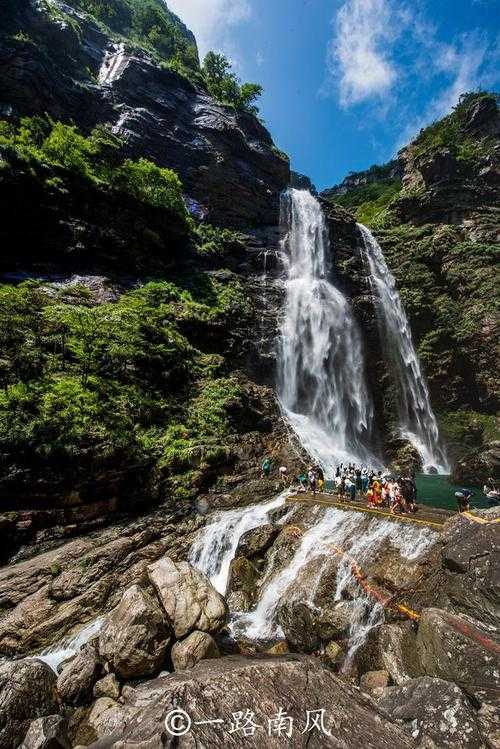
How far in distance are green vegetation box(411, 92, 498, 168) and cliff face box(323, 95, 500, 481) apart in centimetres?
13

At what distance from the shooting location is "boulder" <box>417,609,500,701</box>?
544 centimetres

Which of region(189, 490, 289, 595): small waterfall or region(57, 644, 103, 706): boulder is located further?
region(189, 490, 289, 595): small waterfall

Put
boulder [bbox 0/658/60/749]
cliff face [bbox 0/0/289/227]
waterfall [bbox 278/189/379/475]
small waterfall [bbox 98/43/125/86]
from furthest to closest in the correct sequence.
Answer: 1. small waterfall [bbox 98/43/125/86]
2. cliff face [bbox 0/0/289/227]
3. waterfall [bbox 278/189/379/475]
4. boulder [bbox 0/658/60/749]

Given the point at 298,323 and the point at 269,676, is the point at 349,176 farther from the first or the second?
the point at 269,676

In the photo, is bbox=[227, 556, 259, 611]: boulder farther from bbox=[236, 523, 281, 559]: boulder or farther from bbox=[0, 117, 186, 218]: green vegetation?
bbox=[0, 117, 186, 218]: green vegetation

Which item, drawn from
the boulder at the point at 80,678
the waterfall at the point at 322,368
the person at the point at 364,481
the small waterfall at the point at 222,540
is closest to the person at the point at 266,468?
the small waterfall at the point at 222,540

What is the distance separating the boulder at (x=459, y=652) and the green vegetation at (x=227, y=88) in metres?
49.1

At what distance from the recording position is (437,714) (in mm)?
4691

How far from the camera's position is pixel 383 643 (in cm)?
713

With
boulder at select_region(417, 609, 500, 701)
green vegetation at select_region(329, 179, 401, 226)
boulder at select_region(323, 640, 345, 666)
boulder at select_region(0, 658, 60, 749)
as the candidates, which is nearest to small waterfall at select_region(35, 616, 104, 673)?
boulder at select_region(0, 658, 60, 749)

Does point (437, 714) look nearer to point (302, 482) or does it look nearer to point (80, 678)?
point (80, 678)

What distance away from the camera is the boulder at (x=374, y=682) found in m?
6.46

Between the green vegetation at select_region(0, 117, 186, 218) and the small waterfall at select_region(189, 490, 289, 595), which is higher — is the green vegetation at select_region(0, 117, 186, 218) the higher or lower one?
the higher one

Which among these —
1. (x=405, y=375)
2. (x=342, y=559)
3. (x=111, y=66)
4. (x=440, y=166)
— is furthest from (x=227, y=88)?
(x=342, y=559)
